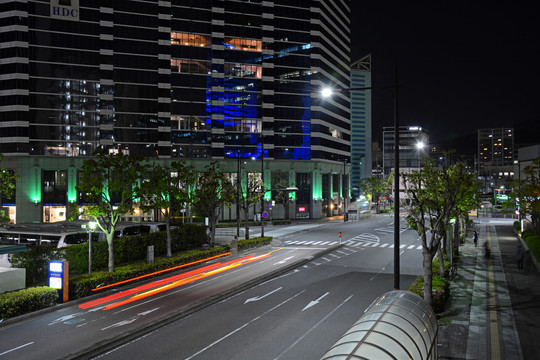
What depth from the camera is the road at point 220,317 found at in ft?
45.9

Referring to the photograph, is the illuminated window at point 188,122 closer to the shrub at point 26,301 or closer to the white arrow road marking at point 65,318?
the shrub at point 26,301

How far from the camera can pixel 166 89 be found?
7306 centimetres

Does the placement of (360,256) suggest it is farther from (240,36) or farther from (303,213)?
(240,36)

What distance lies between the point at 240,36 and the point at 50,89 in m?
34.7

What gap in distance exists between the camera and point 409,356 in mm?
8023

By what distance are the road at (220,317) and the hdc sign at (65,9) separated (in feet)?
194

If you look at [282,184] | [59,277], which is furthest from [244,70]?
[59,277]

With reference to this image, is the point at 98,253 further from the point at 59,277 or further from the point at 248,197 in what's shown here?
the point at 248,197

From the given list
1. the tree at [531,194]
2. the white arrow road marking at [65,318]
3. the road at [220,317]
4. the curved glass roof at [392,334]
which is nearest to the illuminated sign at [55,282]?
the road at [220,317]

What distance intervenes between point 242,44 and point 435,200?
201ft

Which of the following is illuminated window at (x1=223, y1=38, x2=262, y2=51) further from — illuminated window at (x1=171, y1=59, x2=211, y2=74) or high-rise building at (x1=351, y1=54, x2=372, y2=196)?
high-rise building at (x1=351, y1=54, x2=372, y2=196)

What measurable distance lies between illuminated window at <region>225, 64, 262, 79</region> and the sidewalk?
57.5 metres

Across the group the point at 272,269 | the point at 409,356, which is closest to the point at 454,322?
the point at 409,356

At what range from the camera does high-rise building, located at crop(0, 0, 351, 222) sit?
6600cm
